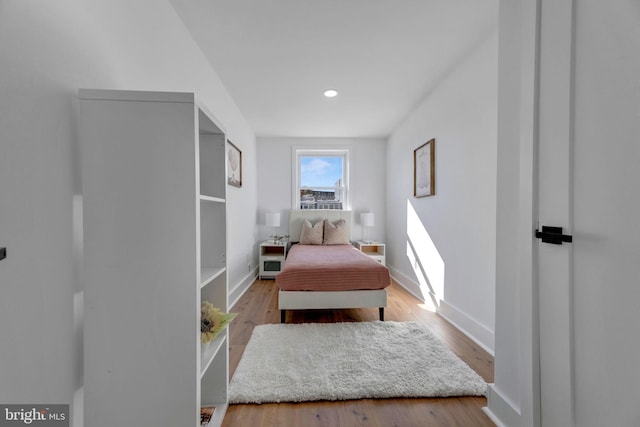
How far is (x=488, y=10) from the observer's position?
1.69m

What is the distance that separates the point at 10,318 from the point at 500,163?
81.3 inches

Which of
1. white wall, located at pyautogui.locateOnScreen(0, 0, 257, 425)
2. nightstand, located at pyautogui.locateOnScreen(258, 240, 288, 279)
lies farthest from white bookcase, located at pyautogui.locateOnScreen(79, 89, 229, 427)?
nightstand, located at pyautogui.locateOnScreen(258, 240, 288, 279)

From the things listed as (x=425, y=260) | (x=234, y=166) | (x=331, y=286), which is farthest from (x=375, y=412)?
(x=234, y=166)

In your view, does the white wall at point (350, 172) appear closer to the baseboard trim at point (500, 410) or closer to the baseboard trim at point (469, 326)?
the baseboard trim at point (469, 326)

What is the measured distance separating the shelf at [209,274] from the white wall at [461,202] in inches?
78.8

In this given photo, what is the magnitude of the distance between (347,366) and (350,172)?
3452 millimetres

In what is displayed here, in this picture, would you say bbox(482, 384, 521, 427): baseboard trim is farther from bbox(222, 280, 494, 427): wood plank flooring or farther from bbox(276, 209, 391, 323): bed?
bbox(276, 209, 391, 323): bed

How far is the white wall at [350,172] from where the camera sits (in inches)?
179

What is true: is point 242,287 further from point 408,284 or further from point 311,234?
point 408,284

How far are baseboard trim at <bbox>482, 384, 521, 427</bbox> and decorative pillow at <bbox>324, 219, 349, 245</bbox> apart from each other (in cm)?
285

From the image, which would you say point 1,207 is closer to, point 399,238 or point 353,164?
point 399,238

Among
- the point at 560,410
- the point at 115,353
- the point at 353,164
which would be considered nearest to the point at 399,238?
the point at 353,164

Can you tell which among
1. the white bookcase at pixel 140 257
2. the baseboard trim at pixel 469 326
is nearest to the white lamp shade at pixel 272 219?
the baseboard trim at pixel 469 326

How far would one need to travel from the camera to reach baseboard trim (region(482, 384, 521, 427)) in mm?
1193
